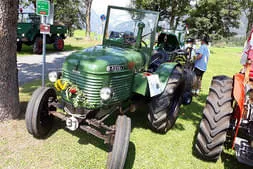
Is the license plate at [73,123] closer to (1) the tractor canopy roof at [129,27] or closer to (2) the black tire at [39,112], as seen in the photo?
(2) the black tire at [39,112]

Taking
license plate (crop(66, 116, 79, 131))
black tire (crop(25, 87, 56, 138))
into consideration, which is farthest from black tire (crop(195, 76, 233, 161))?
black tire (crop(25, 87, 56, 138))

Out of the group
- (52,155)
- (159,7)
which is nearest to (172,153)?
(52,155)

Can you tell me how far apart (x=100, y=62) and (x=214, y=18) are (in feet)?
103

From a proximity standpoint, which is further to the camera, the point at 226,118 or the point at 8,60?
the point at 8,60

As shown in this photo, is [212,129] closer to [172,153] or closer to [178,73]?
[172,153]

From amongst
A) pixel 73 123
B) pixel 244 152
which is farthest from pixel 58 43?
pixel 244 152

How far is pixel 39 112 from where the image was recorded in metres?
3.18

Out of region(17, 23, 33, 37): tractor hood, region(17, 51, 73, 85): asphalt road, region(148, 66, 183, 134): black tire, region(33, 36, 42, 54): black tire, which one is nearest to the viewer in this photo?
region(148, 66, 183, 134): black tire

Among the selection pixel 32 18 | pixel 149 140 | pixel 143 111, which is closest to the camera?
pixel 149 140

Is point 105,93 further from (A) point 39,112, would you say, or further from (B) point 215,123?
(B) point 215,123

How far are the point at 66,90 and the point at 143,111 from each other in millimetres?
2302

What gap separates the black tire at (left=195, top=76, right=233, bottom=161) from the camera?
291cm

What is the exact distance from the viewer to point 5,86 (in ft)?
11.7

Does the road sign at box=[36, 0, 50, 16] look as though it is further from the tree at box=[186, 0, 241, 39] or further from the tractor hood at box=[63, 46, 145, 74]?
the tree at box=[186, 0, 241, 39]
